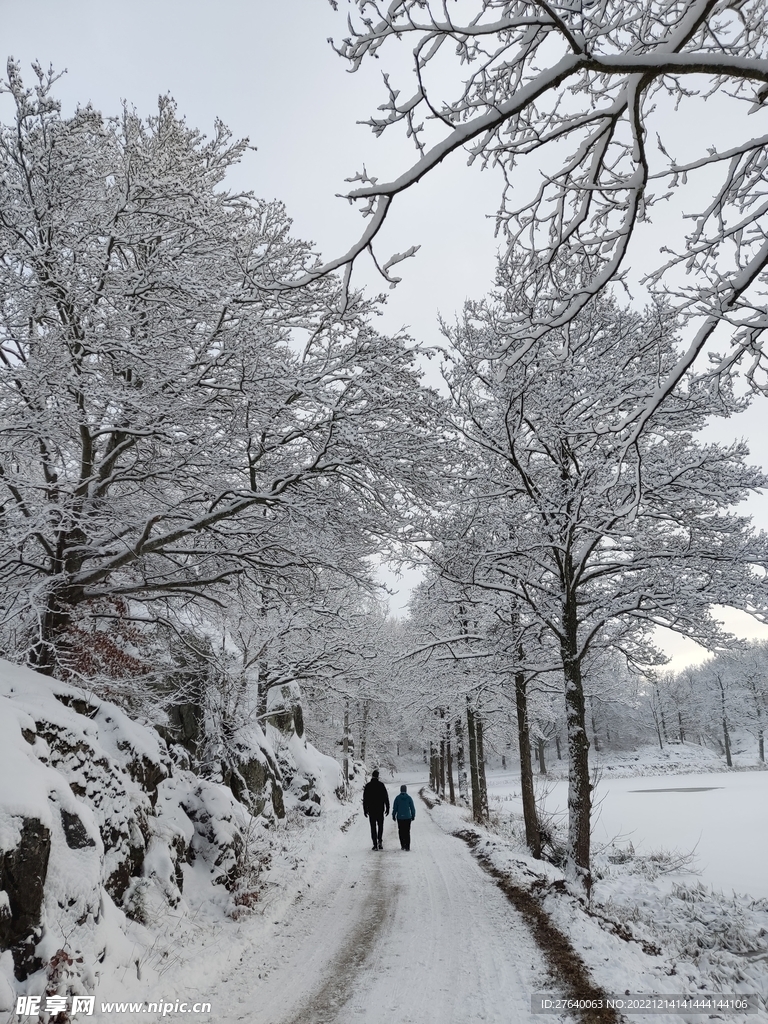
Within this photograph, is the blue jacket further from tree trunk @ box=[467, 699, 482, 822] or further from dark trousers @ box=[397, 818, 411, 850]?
tree trunk @ box=[467, 699, 482, 822]

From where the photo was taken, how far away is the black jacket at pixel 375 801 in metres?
12.5

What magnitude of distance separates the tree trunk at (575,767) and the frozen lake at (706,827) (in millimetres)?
2410

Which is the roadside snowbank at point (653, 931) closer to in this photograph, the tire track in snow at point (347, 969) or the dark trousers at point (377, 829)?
the tire track in snow at point (347, 969)

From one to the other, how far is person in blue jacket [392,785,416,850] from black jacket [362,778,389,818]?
1.13ft

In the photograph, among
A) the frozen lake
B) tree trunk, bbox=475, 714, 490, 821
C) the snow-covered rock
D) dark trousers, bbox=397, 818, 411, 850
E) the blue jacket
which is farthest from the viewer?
tree trunk, bbox=475, 714, 490, 821

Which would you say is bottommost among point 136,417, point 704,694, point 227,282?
point 704,694

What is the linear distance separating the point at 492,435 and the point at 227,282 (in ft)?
13.3

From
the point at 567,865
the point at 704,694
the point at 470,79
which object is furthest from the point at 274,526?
the point at 704,694

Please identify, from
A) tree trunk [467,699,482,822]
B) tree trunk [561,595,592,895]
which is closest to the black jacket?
tree trunk [467,699,482,822]

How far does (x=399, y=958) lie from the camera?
5.30 meters

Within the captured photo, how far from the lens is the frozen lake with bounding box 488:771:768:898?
35.2ft

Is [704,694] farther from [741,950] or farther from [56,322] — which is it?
[56,322]

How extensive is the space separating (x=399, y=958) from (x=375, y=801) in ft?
24.9

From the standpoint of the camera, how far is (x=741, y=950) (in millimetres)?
6762
